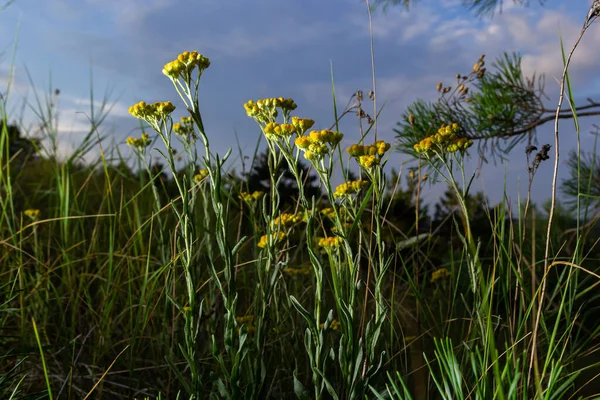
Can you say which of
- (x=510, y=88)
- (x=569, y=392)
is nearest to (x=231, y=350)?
(x=569, y=392)

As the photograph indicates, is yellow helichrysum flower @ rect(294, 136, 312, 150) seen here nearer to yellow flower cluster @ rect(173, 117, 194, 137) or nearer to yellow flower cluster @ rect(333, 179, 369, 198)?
yellow flower cluster @ rect(333, 179, 369, 198)

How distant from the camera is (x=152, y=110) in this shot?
135 cm

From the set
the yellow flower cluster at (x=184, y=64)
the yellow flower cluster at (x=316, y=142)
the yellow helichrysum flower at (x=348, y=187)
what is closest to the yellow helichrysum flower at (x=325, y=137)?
the yellow flower cluster at (x=316, y=142)

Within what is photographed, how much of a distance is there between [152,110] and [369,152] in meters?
0.52

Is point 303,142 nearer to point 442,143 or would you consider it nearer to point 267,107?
point 267,107

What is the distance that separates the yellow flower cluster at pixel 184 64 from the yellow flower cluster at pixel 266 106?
6.6 inches

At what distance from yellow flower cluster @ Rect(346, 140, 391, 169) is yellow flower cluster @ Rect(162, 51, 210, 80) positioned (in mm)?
392

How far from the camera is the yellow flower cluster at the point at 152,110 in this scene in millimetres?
1330

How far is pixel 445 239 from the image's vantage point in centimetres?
399

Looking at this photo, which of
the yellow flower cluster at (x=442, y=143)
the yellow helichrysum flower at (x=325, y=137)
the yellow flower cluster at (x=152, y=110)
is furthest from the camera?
the yellow flower cluster at (x=442, y=143)

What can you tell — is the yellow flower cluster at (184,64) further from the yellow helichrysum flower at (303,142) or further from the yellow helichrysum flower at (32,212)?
the yellow helichrysum flower at (32,212)

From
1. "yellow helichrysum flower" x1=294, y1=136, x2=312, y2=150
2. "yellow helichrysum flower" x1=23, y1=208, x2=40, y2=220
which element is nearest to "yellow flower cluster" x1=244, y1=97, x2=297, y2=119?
"yellow helichrysum flower" x1=294, y1=136, x2=312, y2=150

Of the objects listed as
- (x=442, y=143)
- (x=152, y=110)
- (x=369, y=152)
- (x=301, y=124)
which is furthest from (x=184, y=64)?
(x=442, y=143)

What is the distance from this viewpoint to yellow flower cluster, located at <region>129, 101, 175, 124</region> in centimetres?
133
